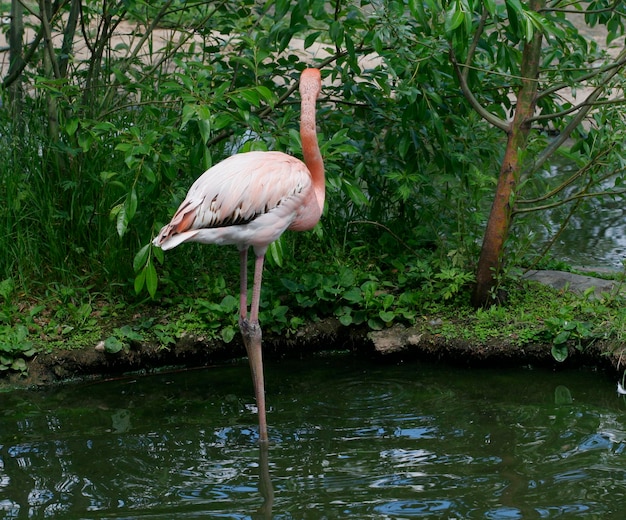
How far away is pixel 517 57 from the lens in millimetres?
5066

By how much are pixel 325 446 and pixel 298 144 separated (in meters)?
1.59

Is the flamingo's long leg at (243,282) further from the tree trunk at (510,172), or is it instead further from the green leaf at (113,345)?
the tree trunk at (510,172)

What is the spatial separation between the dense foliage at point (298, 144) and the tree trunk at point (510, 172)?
7 cm

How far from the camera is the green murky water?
3592mm

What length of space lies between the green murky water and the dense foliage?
1.95 ft

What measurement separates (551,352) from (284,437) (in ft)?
5.36

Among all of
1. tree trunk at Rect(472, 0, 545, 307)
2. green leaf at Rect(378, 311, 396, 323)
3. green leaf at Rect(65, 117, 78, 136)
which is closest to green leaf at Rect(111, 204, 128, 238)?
green leaf at Rect(65, 117, 78, 136)

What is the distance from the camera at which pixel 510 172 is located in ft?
16.2

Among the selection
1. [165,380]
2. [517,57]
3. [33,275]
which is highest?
[517,57]

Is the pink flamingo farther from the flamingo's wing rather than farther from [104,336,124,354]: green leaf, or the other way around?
[104,336,124,354]: green leaf

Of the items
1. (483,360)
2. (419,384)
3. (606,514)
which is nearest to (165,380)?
(419,384)

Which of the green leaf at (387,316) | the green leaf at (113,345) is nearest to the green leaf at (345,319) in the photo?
the green leaf at (387,316)

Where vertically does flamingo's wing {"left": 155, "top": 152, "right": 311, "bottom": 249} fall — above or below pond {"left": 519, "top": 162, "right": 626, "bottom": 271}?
above

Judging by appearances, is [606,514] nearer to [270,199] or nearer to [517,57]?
Answer: [270,199]
